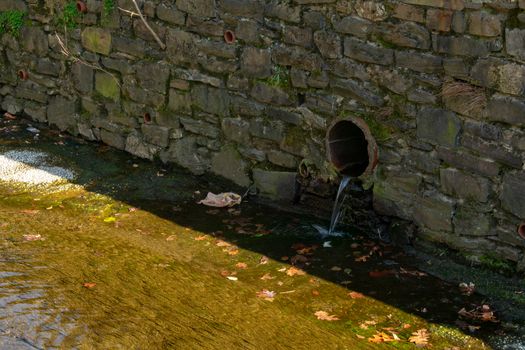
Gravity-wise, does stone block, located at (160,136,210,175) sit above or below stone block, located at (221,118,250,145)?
below

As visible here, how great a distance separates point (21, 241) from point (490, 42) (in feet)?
12.4

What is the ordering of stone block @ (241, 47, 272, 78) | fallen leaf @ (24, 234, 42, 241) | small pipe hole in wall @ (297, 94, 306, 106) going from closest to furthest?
fallen leaf @ (24, 234, 42, 241) < small pipe hole in wall @ (297, 94, 306, 106) < stone block @ (241, 47, 272, 78)

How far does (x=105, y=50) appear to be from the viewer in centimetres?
845

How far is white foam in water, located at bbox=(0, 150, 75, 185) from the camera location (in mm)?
7910

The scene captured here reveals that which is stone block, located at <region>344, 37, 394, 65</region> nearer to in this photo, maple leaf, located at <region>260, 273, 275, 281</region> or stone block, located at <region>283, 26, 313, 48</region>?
stone block, located at <region>283, 26, 313, 48</region>

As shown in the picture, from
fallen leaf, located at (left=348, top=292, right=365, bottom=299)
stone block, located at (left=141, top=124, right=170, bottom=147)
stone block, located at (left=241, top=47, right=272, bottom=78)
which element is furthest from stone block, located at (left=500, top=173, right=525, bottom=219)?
stone block, located at (left=141, top=124, right=170, bottom=147)

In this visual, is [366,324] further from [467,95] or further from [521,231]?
[467,95]

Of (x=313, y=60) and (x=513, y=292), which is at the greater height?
(x=313, y=60)

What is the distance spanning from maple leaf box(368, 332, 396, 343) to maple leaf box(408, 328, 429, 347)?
13 cm

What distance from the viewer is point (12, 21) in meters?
9.27

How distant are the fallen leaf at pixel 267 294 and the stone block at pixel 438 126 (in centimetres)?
164

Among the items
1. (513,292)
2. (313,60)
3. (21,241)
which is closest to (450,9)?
(313,60)

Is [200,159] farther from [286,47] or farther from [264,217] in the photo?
[286,47]

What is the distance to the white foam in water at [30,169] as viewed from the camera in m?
7.91
